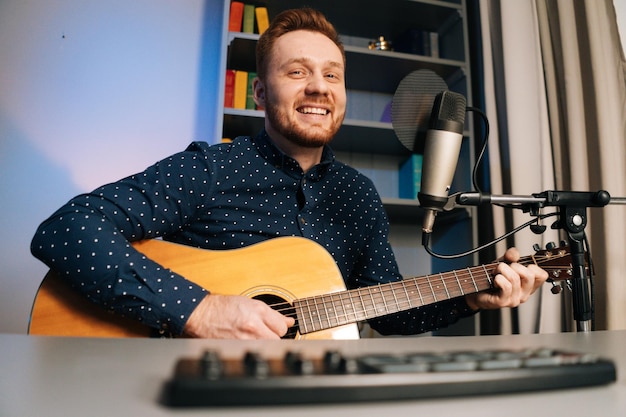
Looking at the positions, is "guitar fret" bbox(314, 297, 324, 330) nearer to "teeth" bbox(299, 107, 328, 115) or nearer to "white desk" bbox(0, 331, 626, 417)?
"white desk" bbox(0, 331, 626, 417)

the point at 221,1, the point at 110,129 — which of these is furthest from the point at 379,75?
the point at 110,129

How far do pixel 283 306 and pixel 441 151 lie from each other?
1.54 feet

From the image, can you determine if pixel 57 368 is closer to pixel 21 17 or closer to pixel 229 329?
pixel 229 329

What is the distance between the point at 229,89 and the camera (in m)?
1.90

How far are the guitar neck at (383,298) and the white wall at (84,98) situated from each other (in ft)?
4.73

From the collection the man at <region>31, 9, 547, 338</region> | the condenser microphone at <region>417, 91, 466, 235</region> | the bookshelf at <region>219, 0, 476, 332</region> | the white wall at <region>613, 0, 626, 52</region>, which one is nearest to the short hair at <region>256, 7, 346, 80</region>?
the man at <region>31, 9, 547, 338</region>

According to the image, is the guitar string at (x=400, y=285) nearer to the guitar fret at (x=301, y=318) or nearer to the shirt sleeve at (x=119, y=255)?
the guitar fret at (x=301, y=318)

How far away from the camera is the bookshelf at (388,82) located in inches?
77.0

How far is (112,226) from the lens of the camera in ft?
3.07

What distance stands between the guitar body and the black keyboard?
0.65 m

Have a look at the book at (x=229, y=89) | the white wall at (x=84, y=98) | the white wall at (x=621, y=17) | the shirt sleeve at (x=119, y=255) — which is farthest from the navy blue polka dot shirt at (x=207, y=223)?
the white wall at (x=621, y=17)

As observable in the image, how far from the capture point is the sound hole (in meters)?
0.92

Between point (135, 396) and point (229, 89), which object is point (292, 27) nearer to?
point (229, 89)

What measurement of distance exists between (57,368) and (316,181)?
3.59 ft
